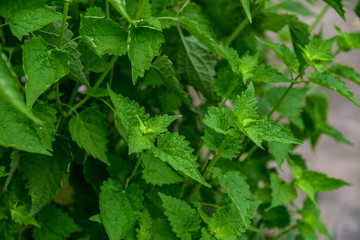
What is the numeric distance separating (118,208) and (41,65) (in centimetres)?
21

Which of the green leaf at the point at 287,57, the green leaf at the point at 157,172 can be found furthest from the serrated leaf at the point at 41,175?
the green leaf at the point at 287,57

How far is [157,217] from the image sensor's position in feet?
2.20

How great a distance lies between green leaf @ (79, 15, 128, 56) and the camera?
1.71 ft

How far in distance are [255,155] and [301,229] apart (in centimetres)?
19

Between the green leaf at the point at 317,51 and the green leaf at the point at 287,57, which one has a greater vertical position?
the green leaf at the point at 317,51

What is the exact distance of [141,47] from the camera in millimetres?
526

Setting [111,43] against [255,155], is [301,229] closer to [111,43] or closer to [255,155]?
[255,155]

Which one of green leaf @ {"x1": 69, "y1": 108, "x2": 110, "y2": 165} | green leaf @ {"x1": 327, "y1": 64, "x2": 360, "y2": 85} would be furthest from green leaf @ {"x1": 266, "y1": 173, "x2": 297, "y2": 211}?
green leaf @ {"x1": 69, "y1": 108, "x2": 110, "y2": 165}

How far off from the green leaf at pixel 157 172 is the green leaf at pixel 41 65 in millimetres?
194

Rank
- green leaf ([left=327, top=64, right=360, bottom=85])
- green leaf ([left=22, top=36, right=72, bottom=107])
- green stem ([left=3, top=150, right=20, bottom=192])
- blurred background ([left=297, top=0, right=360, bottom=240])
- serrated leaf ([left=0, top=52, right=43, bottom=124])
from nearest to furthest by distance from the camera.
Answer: serrated leaf ([left=0, top=52, right=43, bottom=124]) < green leaf ([left=22, top=36, right=72, bottom=107]) < green stem ([left=3, top=150, right=20, bottom=192]) < green leaf ([left=327, top=64, right=360, bottom=85]) < blurred background ([left=297, top=0, right=360, bottom=240])

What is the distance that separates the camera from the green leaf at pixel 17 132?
47 cm

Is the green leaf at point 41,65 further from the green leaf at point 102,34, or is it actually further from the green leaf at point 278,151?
the green leaf at point 278,151

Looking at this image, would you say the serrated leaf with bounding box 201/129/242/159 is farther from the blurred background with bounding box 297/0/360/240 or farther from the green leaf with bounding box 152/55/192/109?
the blurred background with bounding box 297/0/360/240

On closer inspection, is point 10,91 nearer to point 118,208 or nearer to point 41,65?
point 41,65
